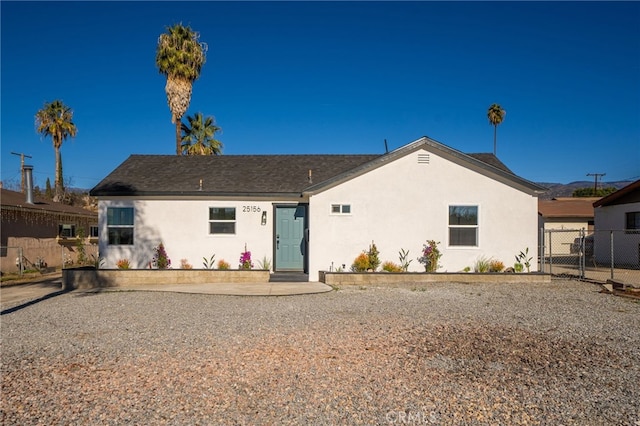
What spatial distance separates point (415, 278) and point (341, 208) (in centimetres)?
314

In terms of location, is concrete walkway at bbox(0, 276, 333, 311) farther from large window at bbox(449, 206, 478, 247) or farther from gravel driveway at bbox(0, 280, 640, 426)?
large window at bbox(449, 206, 478, 247)

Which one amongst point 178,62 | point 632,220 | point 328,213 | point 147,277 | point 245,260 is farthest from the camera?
point 178,62

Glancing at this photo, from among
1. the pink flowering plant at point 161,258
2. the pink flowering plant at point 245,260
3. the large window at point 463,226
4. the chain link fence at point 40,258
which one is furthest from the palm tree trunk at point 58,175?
the large window at point 463,226

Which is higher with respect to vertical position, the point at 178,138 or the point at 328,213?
the point at 178,138

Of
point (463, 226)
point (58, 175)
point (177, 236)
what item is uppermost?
point (58, 175)

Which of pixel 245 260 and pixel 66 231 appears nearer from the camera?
pixel 245 260

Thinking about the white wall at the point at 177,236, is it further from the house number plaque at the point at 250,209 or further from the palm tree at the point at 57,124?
the palm tree at the point at 57,124

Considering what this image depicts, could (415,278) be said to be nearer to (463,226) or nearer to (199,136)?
(463,226)

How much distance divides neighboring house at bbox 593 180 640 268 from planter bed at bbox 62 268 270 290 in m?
15.5

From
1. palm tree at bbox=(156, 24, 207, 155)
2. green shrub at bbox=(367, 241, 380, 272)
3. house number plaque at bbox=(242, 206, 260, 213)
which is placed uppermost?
palm tree at bbox=(156, 24, 207, 155)

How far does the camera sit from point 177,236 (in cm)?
1531

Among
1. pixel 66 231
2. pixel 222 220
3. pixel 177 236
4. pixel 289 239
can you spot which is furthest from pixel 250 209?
pixel 66 231

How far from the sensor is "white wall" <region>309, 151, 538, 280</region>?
14391 millimetres

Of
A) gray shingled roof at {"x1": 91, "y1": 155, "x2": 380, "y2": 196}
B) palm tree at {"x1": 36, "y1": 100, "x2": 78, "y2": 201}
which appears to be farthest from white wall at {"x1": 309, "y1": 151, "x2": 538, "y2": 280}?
palm tree at {"x1": 36, "y1": 100, "x2": 78, "y2": 201}
